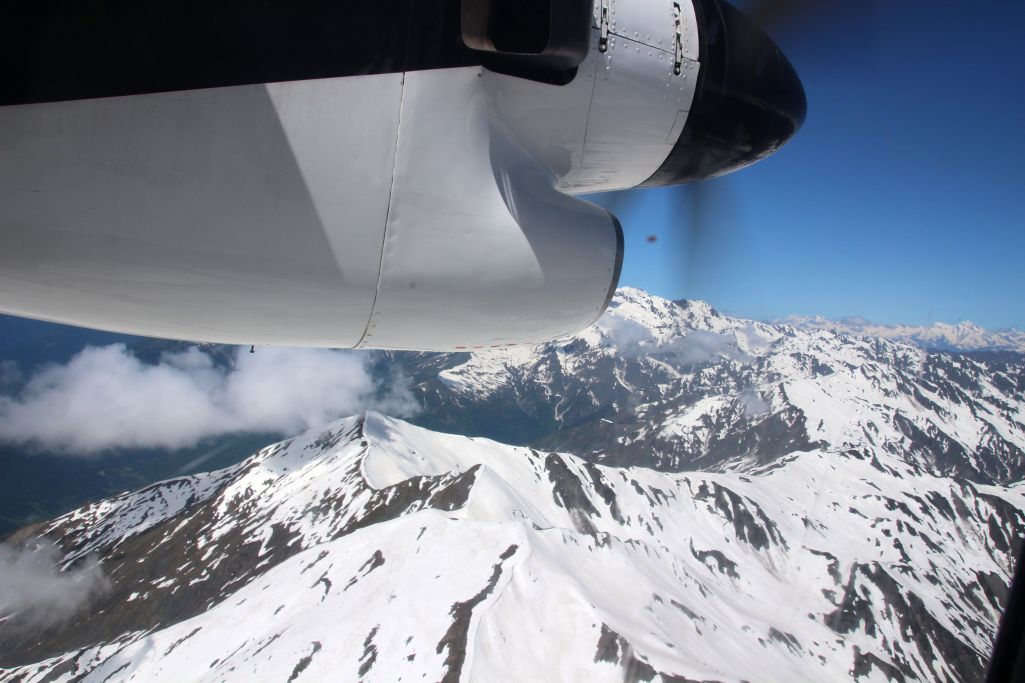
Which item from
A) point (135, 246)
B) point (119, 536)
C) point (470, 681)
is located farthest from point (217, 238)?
point (119, 536)

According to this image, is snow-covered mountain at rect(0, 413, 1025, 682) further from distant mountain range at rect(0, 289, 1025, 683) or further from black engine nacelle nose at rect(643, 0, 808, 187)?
black engine nacelle nose at rect(643, 0, 808, 187)

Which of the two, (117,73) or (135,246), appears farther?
(135,246)

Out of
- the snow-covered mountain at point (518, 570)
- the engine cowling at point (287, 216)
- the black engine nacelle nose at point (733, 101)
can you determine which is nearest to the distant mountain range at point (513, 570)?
the snow-covered mountain at point (518, 570)

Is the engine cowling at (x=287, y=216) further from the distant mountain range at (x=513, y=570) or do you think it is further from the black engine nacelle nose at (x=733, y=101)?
the black engine nacelle nose at (x=733, y=101)

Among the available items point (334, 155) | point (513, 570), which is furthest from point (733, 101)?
point (513, 570)

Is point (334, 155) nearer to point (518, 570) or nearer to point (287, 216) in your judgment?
point (287, 216)

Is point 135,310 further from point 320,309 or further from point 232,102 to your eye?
point 232,102

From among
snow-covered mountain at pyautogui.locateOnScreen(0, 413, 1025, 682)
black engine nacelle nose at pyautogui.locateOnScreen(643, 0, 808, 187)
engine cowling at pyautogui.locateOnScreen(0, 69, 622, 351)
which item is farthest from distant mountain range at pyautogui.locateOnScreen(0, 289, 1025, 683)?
black engine nacelle nose at pyautogui.locateOnScreen(643, 0, 808, 187)
